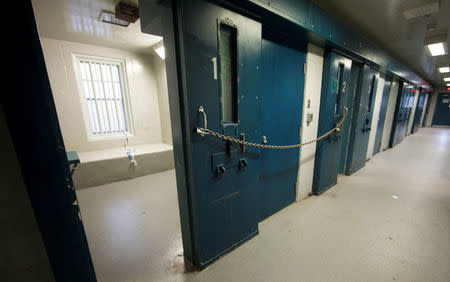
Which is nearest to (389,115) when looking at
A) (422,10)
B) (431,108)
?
(422,10)

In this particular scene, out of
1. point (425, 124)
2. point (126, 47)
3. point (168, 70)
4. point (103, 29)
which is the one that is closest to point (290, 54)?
point (168, 70)

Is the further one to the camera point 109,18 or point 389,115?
point 389,115

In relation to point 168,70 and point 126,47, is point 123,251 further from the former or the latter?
point 126,47

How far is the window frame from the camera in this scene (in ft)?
11.7

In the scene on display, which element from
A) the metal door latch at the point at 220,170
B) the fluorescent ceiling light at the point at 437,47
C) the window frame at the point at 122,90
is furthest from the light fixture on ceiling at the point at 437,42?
the window frame at the point at 122,90

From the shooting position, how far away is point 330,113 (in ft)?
8.46

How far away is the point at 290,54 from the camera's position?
2041mm

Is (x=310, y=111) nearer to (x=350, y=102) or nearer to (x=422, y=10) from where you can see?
(x=350, y=102)

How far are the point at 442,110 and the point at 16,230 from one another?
20113 mm

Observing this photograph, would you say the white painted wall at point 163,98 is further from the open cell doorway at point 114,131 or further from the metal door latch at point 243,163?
the metal door latch at point 243,163

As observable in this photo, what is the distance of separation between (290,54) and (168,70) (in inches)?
61.9

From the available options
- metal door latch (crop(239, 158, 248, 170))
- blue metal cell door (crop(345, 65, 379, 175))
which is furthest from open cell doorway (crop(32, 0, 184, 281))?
blue metal cell door (crop(345, 65, 379, 175))

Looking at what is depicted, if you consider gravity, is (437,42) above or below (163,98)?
above

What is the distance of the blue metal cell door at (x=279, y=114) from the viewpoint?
1.91 m
